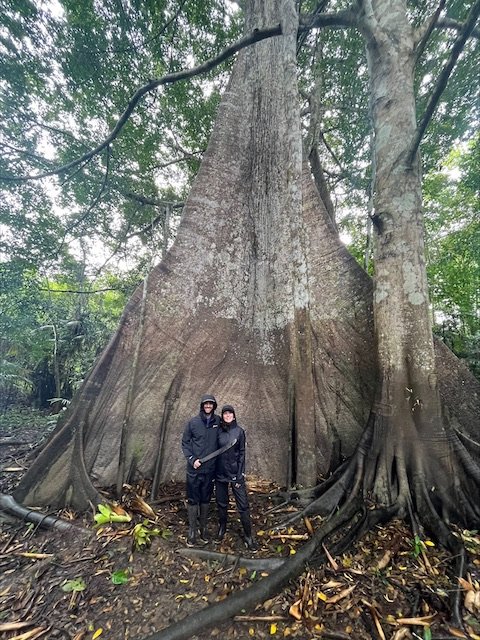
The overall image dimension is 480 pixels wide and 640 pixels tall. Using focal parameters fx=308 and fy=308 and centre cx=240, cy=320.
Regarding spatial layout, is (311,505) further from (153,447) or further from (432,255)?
(432,255)

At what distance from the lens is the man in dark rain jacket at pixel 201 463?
265cm

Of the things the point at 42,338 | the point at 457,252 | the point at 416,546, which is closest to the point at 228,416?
the point at 416,546

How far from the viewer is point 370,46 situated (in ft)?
11.9

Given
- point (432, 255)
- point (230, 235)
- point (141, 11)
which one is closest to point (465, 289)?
point (432, 255)

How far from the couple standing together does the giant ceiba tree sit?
0.58 meters

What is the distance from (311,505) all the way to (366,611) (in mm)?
876

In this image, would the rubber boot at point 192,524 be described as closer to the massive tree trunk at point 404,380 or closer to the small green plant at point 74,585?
the small green plant at point 74,585

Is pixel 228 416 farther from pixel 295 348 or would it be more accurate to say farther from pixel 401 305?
pixel 401 305

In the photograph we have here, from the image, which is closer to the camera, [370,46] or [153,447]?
[153,447]

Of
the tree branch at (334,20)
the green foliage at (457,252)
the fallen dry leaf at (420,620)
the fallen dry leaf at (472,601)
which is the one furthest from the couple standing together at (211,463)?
the green foliage at (457,252)

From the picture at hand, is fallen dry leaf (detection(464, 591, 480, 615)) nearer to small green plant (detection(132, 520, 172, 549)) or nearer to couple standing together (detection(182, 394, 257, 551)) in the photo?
couple standing together (detection(182, 394, 257, 551))

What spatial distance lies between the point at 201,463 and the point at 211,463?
10cm

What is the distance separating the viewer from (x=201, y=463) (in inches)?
106

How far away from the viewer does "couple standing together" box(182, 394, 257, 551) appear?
8.63 ft
